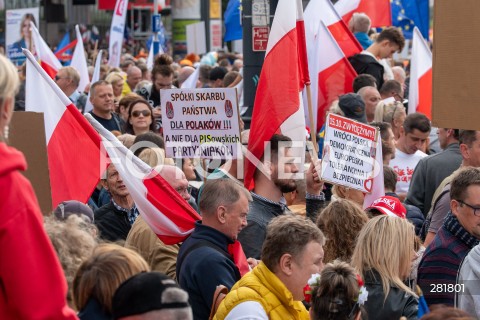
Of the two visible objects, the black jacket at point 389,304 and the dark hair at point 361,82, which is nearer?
the black jacket at point 389,304

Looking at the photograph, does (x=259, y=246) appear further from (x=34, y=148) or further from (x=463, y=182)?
(x=34, y=148)

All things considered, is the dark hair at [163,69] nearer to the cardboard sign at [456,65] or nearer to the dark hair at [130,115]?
the dark hair at [130,115]

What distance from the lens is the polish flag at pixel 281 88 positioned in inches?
286

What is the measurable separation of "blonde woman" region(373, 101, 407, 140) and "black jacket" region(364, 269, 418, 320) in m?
4.89

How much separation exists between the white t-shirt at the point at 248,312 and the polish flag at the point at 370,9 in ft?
34.6

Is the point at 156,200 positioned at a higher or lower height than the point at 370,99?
lower

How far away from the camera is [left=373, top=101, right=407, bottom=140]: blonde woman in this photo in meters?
9.73

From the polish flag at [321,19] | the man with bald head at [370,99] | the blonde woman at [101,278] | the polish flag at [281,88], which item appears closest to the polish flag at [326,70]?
the man with bald head at [370,99]

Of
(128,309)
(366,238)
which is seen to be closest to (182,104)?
(366,238)

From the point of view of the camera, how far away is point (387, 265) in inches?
196

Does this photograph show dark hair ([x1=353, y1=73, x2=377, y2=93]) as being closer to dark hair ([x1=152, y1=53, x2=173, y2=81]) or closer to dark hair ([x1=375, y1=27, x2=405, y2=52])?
dark hair ([x1=375, y1=27, x2=405, y2=52])

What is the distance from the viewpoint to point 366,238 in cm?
512

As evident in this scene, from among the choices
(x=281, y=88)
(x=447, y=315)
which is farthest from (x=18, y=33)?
(x=447, y=315)

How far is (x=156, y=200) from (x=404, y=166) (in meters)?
3.63
